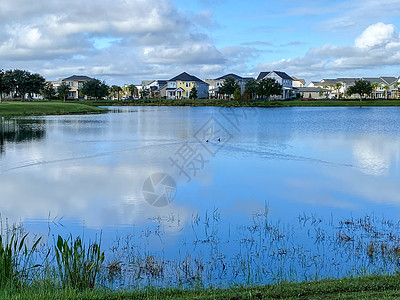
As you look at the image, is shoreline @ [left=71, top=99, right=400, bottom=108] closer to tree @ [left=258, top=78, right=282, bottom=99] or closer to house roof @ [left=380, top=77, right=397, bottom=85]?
tree @ [left=258, top=78, right=282, bottom=99]

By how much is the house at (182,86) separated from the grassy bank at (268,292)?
122m

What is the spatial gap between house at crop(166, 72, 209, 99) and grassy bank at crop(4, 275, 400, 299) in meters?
122

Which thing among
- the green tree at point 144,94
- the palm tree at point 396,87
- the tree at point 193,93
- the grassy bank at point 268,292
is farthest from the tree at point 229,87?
the grassy bank at point 268,292

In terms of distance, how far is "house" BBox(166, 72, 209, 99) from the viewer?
128375 mm

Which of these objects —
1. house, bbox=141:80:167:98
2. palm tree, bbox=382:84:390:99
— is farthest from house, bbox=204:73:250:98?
palm tree, bbox=382:84:390:99

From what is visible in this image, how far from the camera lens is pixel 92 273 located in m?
7.79

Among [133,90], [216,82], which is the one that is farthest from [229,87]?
[133,90]

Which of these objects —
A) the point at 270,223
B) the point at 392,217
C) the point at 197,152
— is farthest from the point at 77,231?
the point at 197,152

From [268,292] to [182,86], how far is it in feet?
409

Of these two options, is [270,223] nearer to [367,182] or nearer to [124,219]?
[124,219]

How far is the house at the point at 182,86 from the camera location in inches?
5054

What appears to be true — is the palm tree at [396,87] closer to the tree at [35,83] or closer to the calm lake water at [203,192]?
the tree at [35,83]

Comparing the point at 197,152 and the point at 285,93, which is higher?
the point at 285,93

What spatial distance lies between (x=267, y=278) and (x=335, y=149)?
20.9 metres
